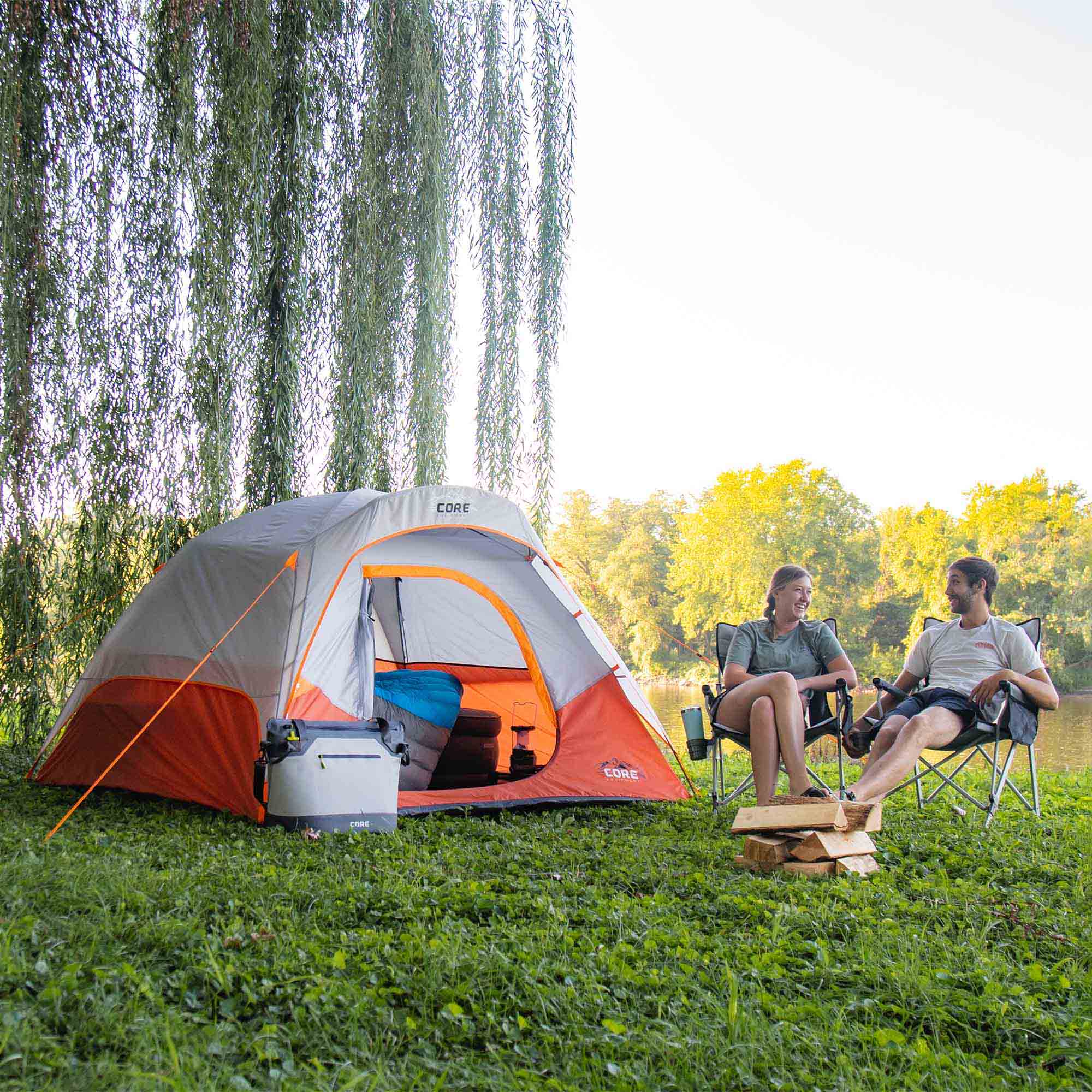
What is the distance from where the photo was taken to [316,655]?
4.01 meters

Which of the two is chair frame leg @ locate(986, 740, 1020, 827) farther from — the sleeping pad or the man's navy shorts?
the sleeping pad

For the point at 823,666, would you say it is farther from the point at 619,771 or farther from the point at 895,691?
the point at 619,771

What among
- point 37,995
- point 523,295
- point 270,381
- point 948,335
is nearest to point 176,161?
point 270,381

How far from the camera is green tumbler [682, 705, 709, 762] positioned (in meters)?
4.13

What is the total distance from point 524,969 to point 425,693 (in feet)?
8.91

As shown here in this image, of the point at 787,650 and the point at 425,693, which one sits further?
the point at 425,693

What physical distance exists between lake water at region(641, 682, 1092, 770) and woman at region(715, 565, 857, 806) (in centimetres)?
178

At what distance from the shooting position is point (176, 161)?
469 cm

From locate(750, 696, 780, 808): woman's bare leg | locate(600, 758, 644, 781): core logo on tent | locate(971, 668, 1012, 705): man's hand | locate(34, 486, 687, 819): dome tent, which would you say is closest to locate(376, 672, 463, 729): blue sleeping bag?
locate(34, 486, 687, 819): dome tent

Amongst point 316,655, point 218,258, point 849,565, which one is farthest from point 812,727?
point 849,565

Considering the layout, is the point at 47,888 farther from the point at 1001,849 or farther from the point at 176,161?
the point at 176,161

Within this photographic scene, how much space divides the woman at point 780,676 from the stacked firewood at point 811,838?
0.38 meters

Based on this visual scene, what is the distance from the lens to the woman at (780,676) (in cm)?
370

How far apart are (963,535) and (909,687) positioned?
2818 centimetres
